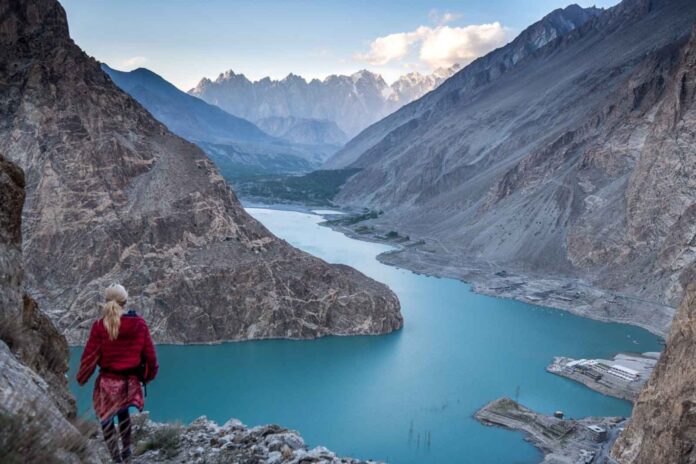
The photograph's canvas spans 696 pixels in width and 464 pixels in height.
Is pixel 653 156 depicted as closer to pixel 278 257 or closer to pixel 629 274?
pixel 629 274

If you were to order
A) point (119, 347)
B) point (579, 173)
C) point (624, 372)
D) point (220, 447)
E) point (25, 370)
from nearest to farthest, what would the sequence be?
point (25, 370) < point (119, 347) < point (220, 447) < point (624, 372) < point (579, 173)

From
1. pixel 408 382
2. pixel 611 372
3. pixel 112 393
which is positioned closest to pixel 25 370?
pixel 112 393

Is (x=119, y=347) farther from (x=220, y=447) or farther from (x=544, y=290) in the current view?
(x=544, y=290)

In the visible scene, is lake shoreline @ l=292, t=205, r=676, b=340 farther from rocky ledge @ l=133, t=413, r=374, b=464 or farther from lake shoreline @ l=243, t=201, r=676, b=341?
rocky ledge @ l=133, t=413, r=374, b=464

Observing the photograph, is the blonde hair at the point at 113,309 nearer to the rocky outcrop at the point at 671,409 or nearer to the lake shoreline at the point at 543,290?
the rocky outcrop at the point at 671,409

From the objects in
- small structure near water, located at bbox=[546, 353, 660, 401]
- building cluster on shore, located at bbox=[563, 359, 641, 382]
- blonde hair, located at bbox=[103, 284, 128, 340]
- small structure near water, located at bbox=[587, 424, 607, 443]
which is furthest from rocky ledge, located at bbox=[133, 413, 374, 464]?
building cluster on shore, located at bbox=[563, 359, 641, 382]

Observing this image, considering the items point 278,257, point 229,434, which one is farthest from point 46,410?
point 278,257

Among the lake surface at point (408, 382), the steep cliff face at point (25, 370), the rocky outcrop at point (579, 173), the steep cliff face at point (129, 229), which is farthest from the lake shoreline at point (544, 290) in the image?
the steep cliff face at point (25, 370)
